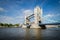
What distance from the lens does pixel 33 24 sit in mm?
40906

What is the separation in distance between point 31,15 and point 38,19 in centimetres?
326

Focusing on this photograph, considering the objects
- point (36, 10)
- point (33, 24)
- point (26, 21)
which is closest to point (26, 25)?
point (26, 21)

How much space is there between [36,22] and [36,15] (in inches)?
91.4

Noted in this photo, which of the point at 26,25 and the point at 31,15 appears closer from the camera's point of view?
the point at 31,15

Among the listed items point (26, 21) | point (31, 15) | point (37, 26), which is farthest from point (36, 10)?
point (26, 21)

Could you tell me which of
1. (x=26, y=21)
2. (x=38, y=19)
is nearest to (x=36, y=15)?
(x=38, y=19)

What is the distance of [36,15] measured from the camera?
134 feet

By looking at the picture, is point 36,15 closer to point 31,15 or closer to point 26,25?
point 31,15

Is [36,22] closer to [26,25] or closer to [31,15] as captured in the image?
[31,15]

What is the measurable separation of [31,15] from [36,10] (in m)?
2.26

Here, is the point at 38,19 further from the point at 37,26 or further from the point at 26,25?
the point at 26,25

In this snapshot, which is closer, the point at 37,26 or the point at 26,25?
the point at 37,26

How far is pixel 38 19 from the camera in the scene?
41.0 metres

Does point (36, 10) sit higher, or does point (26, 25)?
point (36, 10)
